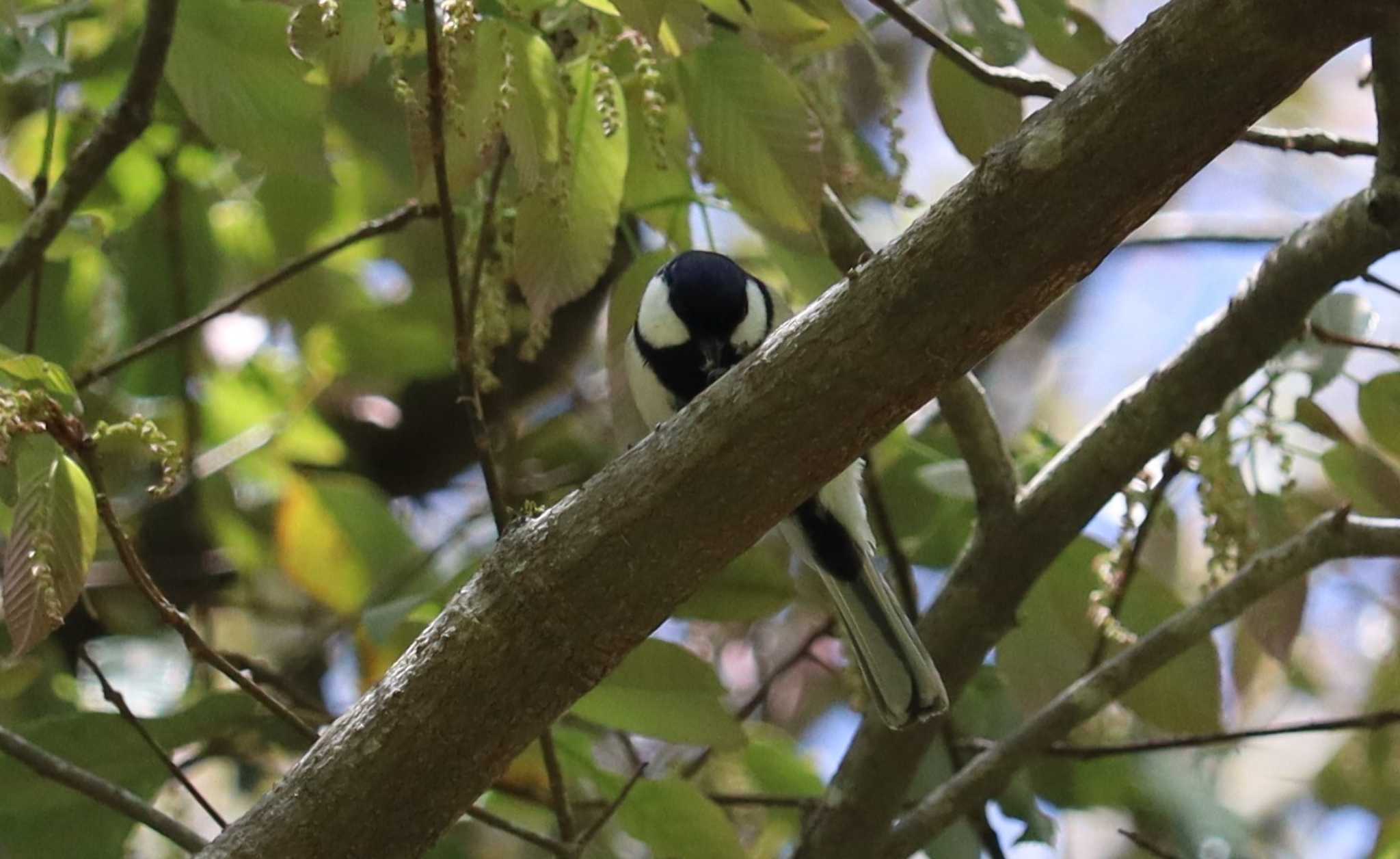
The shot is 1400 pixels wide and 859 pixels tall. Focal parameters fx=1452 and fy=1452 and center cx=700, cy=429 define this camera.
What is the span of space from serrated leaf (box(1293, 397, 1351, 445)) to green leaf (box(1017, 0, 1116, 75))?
49cm

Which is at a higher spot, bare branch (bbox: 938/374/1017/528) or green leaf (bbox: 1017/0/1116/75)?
green leaf (bbox: 1017/0/1116/75)

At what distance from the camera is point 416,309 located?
2600mm

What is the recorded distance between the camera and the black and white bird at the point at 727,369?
1.87m

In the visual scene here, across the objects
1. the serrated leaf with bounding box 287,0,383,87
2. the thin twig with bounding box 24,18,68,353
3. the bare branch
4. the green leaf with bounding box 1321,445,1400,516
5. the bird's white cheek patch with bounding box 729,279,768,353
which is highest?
the thin twig with bounding box 24,18,68,353

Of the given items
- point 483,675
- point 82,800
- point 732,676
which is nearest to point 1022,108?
point 483,675

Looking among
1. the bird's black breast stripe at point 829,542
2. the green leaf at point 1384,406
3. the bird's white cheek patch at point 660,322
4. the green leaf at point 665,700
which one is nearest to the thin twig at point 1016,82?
the green leaf at point 1384,406

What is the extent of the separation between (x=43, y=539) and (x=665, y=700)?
0.77 meters

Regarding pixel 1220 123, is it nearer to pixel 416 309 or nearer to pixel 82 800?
pixel 82 800

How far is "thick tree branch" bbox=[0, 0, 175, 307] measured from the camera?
1703 millimetres

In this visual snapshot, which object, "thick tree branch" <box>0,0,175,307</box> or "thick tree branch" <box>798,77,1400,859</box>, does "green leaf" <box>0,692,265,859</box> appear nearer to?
"thick tree branch" <box>0,0,175,307</box>

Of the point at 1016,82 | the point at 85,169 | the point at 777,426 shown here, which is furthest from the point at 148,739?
the point at 1016,82

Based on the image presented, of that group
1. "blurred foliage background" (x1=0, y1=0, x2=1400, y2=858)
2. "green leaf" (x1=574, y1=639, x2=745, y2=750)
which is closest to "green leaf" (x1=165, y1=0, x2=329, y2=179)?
"blurred foliage background" (x1=0, y1=0, x2=1400, y2=858)

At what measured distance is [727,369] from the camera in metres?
1.88

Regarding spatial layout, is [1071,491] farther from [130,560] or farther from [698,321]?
[130,560]
